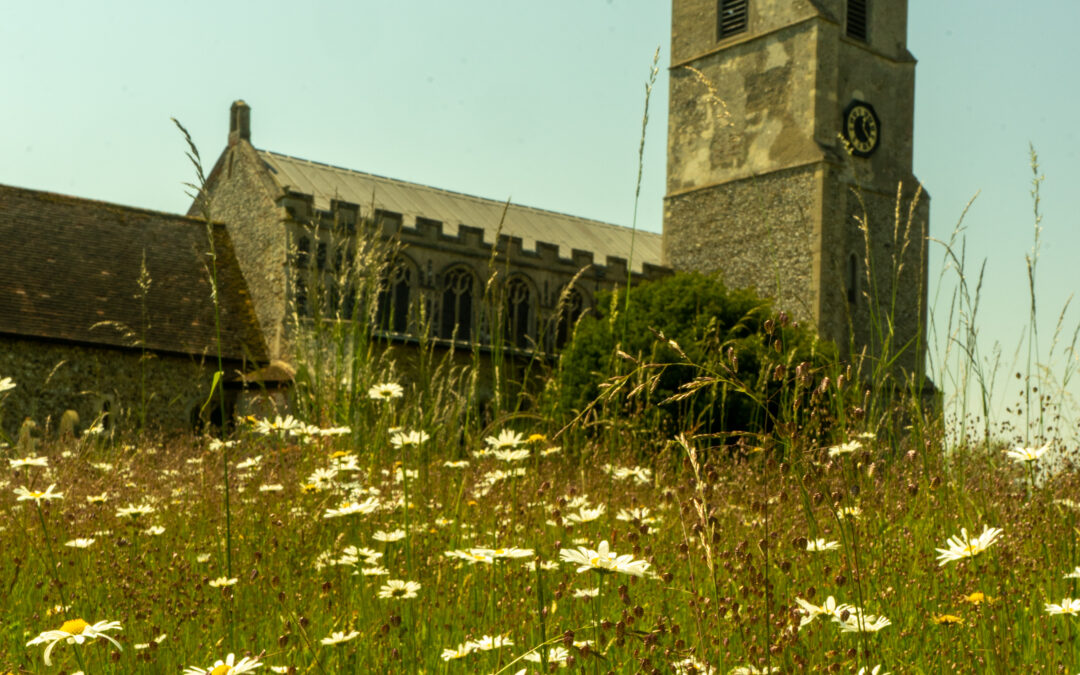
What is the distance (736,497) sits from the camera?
4164mm

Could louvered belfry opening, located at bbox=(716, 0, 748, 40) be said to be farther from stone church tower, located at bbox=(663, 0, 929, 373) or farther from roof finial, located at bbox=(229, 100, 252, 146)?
roof finial, located at bbox=(229, 100, 252, 146)

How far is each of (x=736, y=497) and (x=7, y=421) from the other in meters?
17.7

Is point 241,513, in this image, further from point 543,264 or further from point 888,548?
point 543,264

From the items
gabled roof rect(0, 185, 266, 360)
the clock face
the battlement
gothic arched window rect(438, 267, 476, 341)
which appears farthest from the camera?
the clock face

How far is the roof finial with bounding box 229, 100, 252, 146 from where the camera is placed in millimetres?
24656

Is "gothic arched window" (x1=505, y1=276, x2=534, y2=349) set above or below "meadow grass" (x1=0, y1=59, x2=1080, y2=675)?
above

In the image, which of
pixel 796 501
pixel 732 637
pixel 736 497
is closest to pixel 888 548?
pixel 796 501

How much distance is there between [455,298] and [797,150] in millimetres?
9273

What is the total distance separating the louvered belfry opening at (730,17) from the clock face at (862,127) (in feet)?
12.2

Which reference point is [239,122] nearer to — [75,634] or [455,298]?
[455,298]

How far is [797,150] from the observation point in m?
25.1

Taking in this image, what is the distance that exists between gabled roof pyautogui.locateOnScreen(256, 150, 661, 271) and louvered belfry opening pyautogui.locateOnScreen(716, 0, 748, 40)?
640 centimetres

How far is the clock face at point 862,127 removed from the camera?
84.4 ft

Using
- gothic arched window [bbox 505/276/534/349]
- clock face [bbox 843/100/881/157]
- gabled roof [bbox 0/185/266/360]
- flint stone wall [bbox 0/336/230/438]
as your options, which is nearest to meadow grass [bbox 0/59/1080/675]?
flint stone wall [bbox 0/336/230/438]
